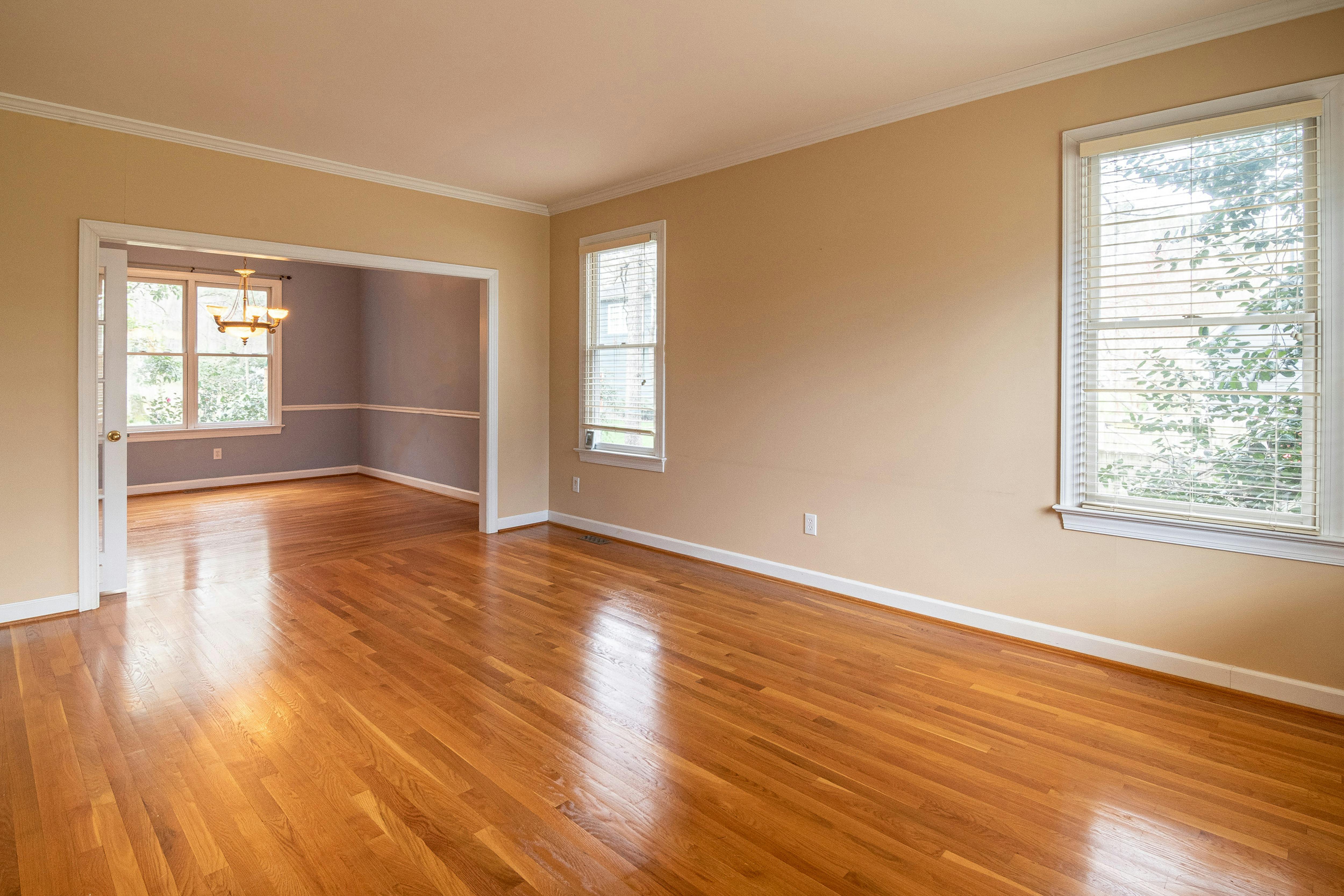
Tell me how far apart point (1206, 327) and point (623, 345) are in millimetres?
3651

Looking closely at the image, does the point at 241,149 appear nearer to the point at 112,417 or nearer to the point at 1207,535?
the point at 112,417

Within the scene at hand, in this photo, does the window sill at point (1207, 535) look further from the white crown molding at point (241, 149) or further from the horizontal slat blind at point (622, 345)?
the white crown molding at point (241, 149)

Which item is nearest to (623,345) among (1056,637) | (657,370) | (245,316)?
(657,370)

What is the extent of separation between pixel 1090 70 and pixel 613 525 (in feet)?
13.6

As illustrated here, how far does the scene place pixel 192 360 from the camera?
25.5ft

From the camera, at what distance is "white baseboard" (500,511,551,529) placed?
594cm

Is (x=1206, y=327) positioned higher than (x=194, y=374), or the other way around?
(x=194, y=374)

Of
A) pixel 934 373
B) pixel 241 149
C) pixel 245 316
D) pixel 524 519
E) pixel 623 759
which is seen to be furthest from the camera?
pixel 245 316

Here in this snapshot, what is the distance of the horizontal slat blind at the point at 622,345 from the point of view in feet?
17.4

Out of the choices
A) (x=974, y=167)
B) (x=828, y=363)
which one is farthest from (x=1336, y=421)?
(x=828, y=363)

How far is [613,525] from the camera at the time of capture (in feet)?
18.6

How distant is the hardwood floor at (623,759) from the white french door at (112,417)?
37 cm

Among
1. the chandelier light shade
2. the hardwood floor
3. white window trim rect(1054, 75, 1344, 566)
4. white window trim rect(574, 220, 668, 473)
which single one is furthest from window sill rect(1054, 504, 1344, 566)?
the chandelier light shade

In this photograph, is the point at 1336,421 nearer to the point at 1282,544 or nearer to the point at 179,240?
the point at 1282,544
